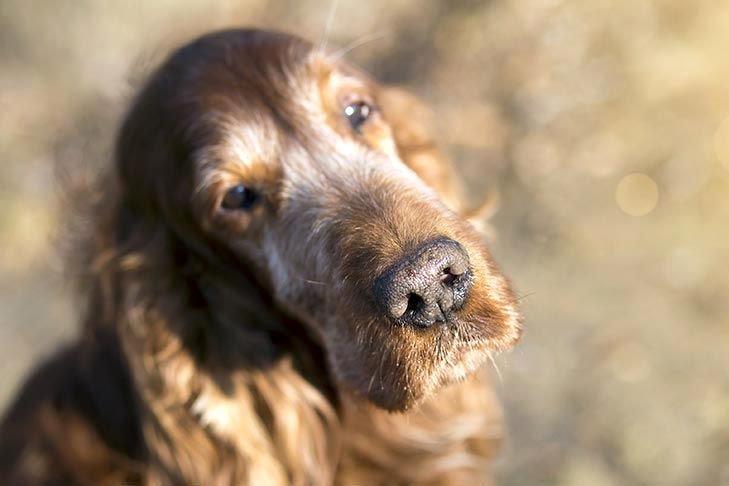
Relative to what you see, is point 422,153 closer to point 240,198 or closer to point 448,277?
point 240,198

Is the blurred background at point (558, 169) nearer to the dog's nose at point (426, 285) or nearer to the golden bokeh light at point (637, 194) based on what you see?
the golden bokeh light at point (637, 194)

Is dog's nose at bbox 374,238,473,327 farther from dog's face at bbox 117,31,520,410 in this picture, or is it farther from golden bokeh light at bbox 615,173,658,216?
golden bokeh light at bbox 615,173,658,216

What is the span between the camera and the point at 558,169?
594cm

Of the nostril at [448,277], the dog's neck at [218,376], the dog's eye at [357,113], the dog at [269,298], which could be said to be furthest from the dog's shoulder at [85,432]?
the nostril at [448,277]

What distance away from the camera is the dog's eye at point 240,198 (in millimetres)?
3117

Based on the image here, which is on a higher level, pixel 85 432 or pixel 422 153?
pixel 422 153

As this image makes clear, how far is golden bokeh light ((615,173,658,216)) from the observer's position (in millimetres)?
5559

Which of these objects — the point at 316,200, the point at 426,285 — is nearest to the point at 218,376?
the point at 316,200

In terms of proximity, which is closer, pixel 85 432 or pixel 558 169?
pixel 85 432

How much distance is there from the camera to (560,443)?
480cm

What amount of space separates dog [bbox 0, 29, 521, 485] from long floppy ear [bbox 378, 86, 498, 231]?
11mm

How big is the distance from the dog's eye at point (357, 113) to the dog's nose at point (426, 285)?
0.95 m

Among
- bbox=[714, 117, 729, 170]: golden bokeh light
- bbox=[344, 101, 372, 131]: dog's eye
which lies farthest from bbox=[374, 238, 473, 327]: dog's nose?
bbox=[714, 117, 729, 170]: golden bokeh light

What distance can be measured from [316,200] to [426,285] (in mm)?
749
